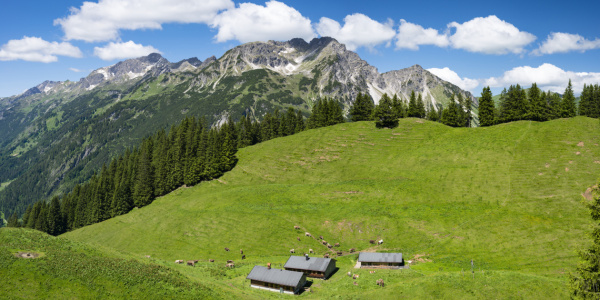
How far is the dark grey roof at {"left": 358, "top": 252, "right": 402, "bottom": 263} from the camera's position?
5921cm

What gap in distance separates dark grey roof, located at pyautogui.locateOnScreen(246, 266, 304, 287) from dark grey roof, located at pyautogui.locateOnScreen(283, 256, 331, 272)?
14.2 ft

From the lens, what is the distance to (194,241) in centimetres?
7594

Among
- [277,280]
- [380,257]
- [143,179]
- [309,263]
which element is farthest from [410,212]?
[143,179]

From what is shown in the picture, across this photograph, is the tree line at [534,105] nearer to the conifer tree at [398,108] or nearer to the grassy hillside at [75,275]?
the conifer tree at [398,108]

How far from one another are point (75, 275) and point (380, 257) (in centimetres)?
4769

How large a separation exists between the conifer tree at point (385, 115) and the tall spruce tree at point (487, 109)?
31138 millimetres

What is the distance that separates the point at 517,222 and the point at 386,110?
224 ft

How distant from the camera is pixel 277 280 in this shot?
5366cm

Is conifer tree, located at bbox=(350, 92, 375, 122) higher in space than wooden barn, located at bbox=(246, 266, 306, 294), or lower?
higher

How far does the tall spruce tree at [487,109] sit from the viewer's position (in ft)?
392

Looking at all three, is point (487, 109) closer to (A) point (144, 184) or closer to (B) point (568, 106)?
(B) point (568, 106)

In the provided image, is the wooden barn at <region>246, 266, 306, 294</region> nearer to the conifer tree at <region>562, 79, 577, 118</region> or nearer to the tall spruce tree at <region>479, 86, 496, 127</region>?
the tall spruce tree at <region>479, 86, 496, 127</region>

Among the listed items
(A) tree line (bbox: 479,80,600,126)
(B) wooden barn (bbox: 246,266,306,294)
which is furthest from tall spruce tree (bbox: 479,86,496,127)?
(B) wooden barn (bbox: 246,266,306,294)

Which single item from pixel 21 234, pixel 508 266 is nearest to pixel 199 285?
pixel 21 234
